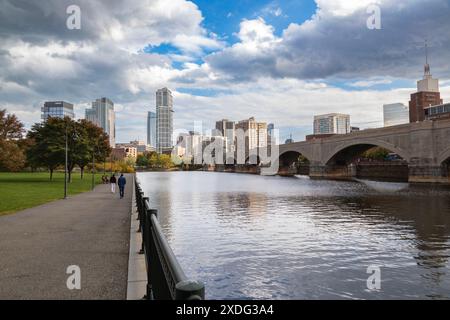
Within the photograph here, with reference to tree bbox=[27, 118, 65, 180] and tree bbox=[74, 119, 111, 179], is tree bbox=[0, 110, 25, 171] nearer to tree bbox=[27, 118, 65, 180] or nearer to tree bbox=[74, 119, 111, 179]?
tree bbox=[27, 118, 65, 180]

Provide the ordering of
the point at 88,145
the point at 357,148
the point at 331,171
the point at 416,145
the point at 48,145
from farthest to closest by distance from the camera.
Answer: the point at 331,171 → the point at 357,148 → the point at 416,145 → the point at 88,145 → the point at 48,145

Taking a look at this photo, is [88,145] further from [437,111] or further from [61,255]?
[437,111]

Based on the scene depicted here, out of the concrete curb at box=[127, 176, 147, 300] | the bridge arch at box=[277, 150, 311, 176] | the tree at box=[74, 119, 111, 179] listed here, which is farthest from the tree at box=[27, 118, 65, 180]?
the bridge arch at box=[277, 150, 311, 176]

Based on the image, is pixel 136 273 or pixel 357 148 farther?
pixel 357 148

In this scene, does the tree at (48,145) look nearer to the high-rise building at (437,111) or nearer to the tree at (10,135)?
the tree at (10,135)

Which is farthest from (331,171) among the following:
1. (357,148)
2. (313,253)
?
(313,253)

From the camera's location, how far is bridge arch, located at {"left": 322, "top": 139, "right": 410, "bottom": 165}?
210ft

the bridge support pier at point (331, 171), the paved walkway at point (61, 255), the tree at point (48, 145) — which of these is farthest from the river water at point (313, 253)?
the bridge support pier at point (331, 171)

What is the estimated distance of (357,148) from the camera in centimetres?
8531

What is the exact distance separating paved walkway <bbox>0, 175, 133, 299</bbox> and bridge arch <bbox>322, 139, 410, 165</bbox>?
193 ft

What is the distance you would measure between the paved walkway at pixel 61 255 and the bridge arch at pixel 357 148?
58.7 meters

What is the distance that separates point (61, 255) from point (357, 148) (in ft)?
275

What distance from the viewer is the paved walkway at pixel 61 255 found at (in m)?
6.57
